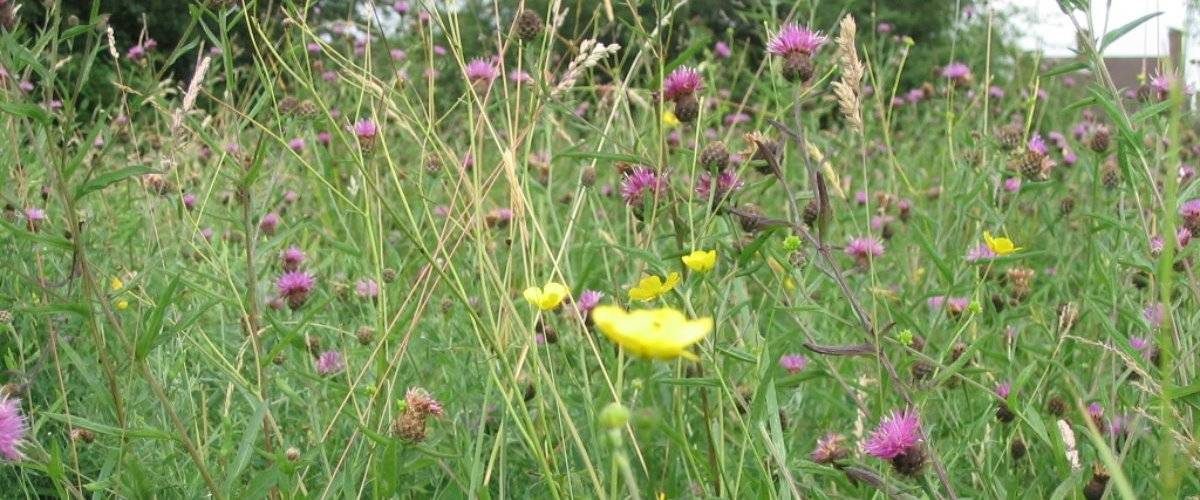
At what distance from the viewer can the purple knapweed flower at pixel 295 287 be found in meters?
1.64

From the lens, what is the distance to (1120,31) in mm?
1224

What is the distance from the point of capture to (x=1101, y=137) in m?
1.76

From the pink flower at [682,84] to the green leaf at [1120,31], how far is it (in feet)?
1.49

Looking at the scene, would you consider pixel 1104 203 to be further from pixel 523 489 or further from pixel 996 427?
pixel 523 489

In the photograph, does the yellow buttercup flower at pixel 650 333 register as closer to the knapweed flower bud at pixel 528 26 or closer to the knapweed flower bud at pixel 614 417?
the knapweed flower bud at pixel 614 417

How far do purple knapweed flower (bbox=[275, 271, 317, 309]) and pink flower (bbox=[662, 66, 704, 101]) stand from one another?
63 centimetres

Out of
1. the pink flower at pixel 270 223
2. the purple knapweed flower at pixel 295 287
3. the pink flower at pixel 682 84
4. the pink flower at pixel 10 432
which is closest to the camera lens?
the pink flower at pixel 10 432

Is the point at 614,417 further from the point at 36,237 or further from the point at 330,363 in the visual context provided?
the point at 330,363

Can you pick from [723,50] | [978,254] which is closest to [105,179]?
[978,254]

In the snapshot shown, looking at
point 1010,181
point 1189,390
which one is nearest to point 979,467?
point 1189,390

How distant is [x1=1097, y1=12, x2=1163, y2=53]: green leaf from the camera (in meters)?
1.22

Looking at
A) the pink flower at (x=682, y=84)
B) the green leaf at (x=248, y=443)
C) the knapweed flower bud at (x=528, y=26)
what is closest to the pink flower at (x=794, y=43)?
the pink flower at (x=682, y=84)

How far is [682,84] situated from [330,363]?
636 millimetres

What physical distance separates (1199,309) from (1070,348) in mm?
487
